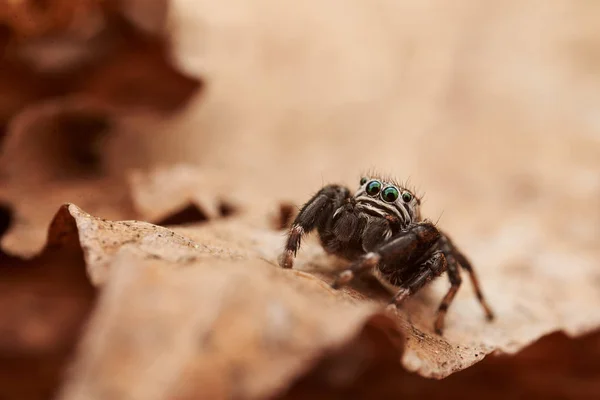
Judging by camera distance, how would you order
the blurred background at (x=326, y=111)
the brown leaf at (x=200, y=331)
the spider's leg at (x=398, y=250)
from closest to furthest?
the brown leaf at (x=200, y=331) < the spider's leg at (x=398, y=250) < the blurred background at (x=326, y=111)

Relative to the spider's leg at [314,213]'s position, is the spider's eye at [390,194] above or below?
below

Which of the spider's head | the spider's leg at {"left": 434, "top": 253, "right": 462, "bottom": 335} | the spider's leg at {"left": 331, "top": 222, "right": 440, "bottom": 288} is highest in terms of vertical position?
the spider's head

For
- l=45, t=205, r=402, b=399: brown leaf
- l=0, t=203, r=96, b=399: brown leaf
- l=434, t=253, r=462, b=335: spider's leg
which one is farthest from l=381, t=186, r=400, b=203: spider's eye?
l=0, t=203, r=96, b=399: brown leaf

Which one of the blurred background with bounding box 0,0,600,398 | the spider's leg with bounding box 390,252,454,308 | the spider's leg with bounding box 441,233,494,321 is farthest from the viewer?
the blurred background with bounding box 0,0,600,398

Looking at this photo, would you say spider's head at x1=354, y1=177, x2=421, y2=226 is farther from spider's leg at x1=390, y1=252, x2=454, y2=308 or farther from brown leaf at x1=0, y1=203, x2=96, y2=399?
brown leaf at x1=0, y1=203, x2=96, y2=399

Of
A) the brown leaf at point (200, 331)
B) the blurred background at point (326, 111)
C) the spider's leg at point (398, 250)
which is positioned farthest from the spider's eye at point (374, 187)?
the brown leaf at point (200, 331)

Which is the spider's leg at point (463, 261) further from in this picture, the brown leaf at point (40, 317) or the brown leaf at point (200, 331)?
the brown leaf at point (40, 317)

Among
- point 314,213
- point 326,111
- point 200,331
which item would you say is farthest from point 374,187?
point 326,111

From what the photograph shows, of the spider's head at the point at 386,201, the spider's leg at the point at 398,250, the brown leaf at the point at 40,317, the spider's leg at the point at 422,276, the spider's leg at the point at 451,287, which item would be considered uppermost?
the brown leaf at the point at 40,317
